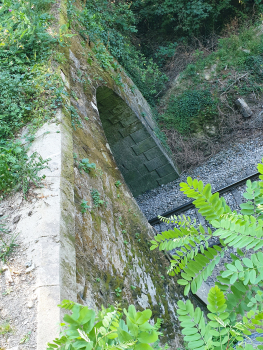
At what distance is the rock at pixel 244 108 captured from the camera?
8523 mm

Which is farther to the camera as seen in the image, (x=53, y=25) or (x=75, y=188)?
(x=53, y=25)

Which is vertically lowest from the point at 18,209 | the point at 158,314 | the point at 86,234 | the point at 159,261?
the point at 158,314

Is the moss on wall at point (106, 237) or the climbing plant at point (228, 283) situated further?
the moss on wall at point (106, 237)

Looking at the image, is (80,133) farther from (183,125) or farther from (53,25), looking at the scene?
(183,125)

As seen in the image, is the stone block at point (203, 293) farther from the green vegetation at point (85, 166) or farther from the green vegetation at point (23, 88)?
the green vegetation at point (23, 88)

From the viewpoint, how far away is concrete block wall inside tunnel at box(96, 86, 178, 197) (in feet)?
20.9

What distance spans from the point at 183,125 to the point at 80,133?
612 cm

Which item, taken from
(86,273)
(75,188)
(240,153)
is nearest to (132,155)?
(240,153)

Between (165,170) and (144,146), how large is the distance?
3.35 ft

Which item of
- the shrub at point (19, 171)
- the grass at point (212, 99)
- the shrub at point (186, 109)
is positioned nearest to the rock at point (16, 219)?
the shrub at point (19, 171)

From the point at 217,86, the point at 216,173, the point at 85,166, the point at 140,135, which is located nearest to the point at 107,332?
the point at 85,166

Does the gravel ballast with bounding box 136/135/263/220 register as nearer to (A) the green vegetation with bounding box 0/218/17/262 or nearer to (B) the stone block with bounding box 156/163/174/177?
(B) the stone block with bounding box 156/163/174/177

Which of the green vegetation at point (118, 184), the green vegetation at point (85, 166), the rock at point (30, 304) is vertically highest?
the green vegetation at point (85, 166)

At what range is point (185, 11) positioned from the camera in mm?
9977
